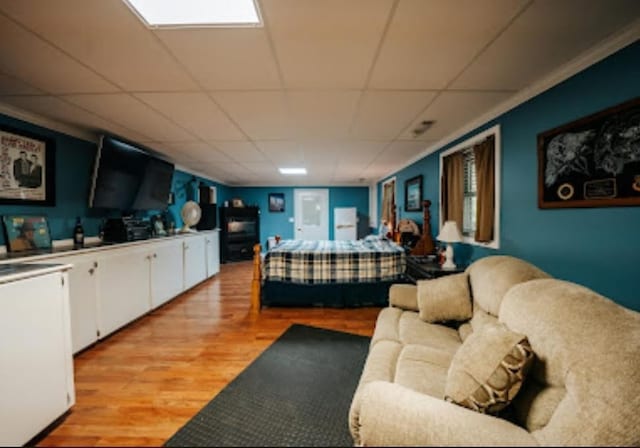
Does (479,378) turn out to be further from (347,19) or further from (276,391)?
(347,19)

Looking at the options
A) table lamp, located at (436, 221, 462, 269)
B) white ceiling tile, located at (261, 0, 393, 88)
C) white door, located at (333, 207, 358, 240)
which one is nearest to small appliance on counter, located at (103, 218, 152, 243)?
white ceiling tile, located at (261, 0, 393, 88)

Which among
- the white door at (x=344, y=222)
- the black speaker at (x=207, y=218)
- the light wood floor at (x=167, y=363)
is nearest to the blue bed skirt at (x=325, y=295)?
the light wood floor at (x=167, y=363)

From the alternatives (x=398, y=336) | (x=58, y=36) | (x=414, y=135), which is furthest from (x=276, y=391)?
(x=414, y=135)

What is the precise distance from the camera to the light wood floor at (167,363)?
5.27 ft

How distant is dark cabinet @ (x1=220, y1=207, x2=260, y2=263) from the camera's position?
7066 millimetres

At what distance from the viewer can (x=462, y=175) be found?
326 centimetres

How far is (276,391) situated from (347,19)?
2335mm

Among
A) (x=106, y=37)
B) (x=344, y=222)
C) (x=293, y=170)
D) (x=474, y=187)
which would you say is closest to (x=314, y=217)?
(x=344, y=222)

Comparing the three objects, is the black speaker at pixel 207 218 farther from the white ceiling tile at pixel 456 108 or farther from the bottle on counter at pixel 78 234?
the white ceiling tile at pixel 456 108

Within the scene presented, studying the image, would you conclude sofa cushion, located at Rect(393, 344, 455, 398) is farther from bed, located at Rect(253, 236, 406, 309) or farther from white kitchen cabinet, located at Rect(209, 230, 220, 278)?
white kitchen cabinet, located at Rect(209, 230, 220, 278)

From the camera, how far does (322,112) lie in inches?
101

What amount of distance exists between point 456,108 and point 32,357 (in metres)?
3.58

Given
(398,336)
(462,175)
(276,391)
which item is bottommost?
(276,391)

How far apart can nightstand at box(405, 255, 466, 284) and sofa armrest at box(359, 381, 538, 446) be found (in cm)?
207
